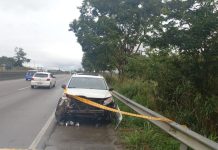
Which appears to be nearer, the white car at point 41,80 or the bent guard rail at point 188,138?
the bent guard rail at point 188,138

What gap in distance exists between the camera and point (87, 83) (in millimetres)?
14227

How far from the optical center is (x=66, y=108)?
1195 cm

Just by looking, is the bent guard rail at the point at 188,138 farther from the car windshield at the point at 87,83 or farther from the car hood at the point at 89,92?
the car windshield at the point at 87,83

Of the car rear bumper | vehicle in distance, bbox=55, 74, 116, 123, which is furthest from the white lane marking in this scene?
the car rear bumper

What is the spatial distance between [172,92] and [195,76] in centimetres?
136

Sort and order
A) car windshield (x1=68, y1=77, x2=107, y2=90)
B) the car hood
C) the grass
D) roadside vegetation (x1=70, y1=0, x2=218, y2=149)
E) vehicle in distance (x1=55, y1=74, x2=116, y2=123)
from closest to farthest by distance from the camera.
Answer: the grass < roadside vegetation (x1=70, y1=0, x2=218, y2=149) < vehicle in distance (x1=55, y1=74, x2=116, y2=123) < the car hood < car windshield (x1=68, y1=77, x2=107, y2=90)

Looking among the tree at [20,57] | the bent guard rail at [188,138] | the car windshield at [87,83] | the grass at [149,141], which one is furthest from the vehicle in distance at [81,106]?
the tree at [20,57]

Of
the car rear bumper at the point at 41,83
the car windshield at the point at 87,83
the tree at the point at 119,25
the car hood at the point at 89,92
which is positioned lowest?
the car rear bumper at the point at 41,83

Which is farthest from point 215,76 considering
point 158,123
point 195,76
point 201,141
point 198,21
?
point 201,141

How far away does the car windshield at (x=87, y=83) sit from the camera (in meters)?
13.9

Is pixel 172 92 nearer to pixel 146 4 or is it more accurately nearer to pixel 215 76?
pixel 215 76

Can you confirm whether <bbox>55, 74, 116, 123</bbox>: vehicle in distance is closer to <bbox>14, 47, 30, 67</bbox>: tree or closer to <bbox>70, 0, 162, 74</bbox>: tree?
<bbox>70, 0, 162, 74</bbox>: tree

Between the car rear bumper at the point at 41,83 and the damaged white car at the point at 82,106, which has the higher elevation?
the damaged white car at the point at 82,106

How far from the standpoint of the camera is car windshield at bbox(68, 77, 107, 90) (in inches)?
548
